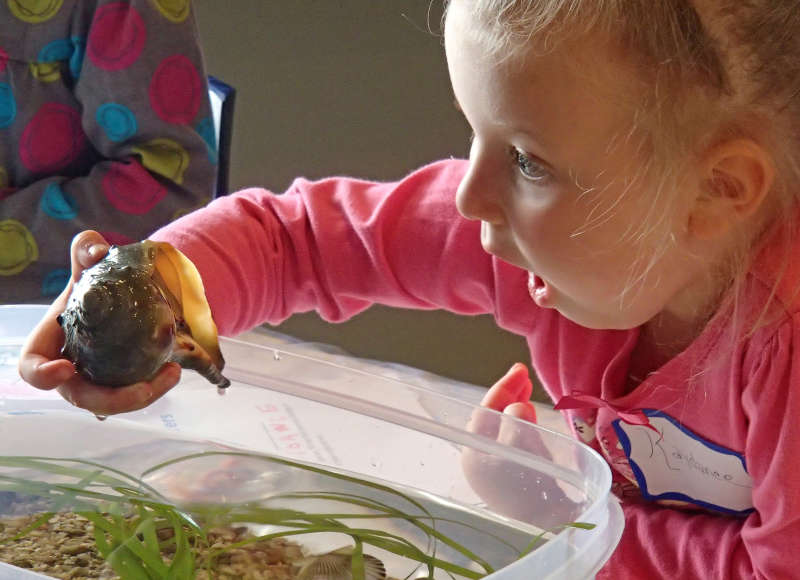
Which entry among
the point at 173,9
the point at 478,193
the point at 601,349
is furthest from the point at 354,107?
the point at 478,193

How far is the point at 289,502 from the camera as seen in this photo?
52 centimetres

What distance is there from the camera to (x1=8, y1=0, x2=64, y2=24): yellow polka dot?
3.02ft

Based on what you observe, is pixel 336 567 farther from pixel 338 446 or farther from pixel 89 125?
pixel 89 125

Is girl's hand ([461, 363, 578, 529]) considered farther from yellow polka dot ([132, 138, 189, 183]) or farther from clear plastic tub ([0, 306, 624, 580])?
yellow polka dot ([132, 138, 189, 183])

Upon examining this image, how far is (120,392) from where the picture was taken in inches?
16.9

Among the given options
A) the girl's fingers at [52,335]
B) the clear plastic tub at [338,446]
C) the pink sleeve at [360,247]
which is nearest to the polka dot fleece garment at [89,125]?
the pink sleeve at [360,247]

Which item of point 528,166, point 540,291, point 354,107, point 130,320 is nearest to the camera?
point 130,320

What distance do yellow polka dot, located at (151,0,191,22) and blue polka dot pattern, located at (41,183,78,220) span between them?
191 mm

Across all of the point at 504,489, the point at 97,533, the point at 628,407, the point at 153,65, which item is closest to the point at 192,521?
the point at 97,533

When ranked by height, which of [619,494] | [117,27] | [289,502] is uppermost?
[117,27]

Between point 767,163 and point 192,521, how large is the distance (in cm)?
36

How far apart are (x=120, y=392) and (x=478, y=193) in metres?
0.23

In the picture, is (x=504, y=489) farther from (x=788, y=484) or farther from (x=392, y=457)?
(x=788, y=484)

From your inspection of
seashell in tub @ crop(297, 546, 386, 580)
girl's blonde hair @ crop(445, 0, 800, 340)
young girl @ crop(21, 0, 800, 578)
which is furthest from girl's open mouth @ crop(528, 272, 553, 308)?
seashell in tub @ crop(297, 546, 386, 580)
